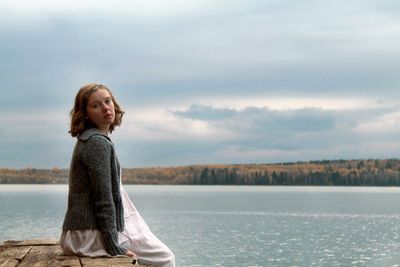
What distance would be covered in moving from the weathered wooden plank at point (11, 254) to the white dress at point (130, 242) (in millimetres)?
541

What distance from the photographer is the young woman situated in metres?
5.18

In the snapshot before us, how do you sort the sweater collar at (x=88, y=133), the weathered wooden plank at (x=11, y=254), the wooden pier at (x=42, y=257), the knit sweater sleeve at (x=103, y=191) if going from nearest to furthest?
the wooden pier at (x=42, y=257)
the knit sweater sleeve at (x=103, y=191)
the sweater collar at (x=88, y=133)
the weathered wooden plank at (x=11, y=254)

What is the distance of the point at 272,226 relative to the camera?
5853 cm

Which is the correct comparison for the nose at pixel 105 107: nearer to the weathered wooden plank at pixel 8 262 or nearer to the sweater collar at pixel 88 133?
the sweater collar at pixel 88 133

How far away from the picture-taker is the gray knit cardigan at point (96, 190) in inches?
204

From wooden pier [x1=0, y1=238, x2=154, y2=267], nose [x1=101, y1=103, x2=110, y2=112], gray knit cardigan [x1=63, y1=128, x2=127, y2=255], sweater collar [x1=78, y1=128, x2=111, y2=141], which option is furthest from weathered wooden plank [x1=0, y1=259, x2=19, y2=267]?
nose [x1=101, y1=103, x2=110, y2=112]

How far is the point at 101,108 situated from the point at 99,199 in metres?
0.66

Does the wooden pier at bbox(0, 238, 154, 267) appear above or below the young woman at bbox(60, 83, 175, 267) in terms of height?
below

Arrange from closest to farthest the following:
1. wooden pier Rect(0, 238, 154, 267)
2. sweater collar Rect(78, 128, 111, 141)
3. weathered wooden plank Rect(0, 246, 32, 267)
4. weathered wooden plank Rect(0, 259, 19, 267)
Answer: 1. wooden pier Rect(0, 238, 154, 267)
2. sweater collar Rect(78, 128, 111, 141)
3. weathered wooden plank Rect(0, 259, 19, 267)
4. weathered wooden plank Rect(0, 246, 32, 267)

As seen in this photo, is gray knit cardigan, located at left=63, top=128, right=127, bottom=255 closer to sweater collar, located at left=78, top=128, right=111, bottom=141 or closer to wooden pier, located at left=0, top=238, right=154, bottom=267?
sweater collar, located at left=78, top=128, right=111, bottom=141

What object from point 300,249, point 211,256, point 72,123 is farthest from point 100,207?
point 300,249

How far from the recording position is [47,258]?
18.7 feet

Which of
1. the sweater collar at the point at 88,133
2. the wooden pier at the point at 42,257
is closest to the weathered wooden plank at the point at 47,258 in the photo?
the wooden pier at the point at 42,257

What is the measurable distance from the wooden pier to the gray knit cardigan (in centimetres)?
21
